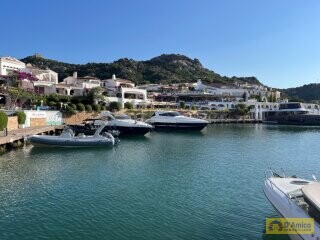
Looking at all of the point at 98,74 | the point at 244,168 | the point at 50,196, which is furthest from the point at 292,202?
the point at 98,74

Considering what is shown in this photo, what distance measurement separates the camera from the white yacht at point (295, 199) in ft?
42.3

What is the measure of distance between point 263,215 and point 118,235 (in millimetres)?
7942

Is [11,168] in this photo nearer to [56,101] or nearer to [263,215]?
[263,215]

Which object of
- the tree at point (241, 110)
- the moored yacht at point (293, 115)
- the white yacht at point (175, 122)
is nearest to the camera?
the white yacht at point (175, 122)

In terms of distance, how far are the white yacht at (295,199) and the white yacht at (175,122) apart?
168ft

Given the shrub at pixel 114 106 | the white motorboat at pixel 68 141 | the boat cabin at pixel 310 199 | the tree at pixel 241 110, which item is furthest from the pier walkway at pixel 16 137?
the tree at pixel 241 110

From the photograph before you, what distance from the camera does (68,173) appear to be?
2881 cm

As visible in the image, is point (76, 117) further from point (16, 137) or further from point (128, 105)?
point (16, 137)

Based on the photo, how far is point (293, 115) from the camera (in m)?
109

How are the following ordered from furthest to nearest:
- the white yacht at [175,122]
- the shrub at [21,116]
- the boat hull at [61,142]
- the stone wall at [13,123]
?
the white yacht at [175,122] → the shrub at [21,116] → the stone wall at [13,123] → the boat hull at [61,142]

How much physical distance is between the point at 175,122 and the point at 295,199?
55.8 metres

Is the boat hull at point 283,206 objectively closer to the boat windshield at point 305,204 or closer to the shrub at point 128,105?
the boat windshield at point 305,204

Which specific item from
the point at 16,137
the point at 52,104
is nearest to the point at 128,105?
the point at 52,104

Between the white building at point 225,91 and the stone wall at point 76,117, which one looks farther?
the white building at point 225,91
